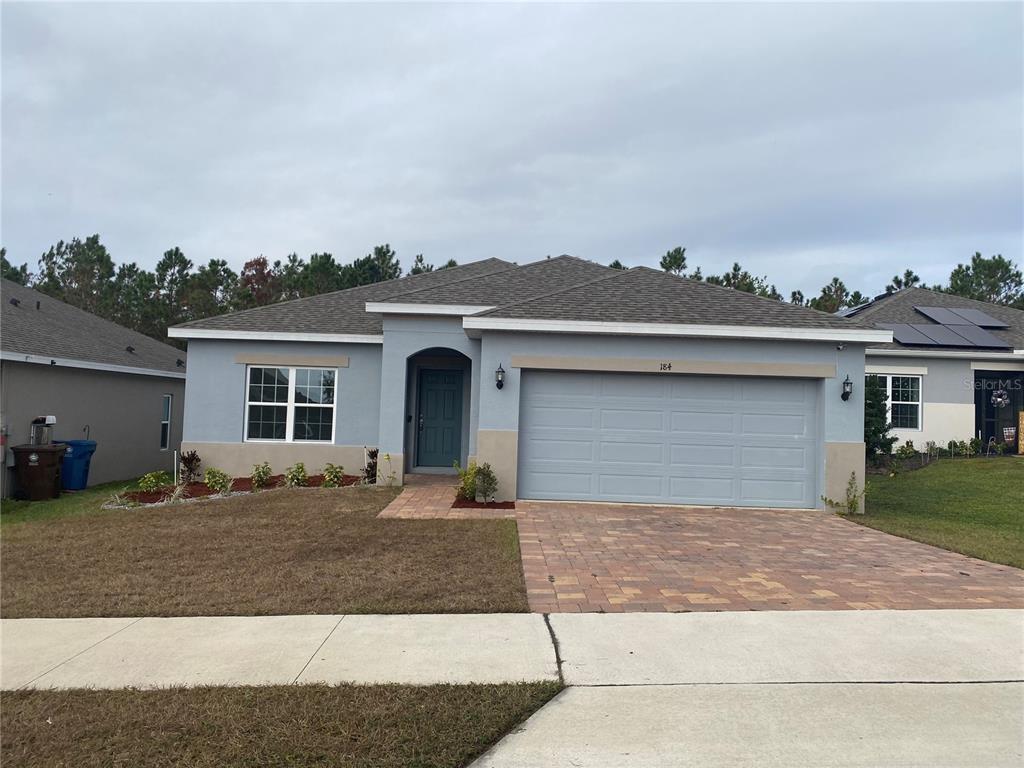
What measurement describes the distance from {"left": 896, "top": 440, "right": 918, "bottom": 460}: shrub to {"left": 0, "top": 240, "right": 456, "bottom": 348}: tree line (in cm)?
2456

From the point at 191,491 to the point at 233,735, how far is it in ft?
32.8

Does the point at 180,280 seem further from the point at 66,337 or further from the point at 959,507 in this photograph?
the point at 959,507

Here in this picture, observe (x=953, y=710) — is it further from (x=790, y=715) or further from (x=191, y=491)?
(x=191, y=491)

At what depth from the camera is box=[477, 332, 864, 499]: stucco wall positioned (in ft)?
35.8

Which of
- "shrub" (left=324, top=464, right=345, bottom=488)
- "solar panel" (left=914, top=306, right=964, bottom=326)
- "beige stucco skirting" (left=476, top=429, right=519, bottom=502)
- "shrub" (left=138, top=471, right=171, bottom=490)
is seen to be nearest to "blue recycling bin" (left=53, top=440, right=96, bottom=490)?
"shrub" (left=138, top=471, right=171, bottom=490)

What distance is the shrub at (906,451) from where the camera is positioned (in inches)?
690

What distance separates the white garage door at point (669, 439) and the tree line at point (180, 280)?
23205 mm

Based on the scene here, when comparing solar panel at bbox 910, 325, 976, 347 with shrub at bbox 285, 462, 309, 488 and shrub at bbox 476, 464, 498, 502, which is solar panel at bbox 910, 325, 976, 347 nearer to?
shrub at bbox 476, 464, 498, 502

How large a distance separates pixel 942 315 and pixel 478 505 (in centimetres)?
1771

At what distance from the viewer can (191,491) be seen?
12.2 meters

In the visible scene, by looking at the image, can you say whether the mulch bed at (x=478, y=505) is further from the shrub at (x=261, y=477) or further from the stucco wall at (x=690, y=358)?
the shrub at (x=261, y=477)

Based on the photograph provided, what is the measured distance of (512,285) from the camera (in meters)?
14.0

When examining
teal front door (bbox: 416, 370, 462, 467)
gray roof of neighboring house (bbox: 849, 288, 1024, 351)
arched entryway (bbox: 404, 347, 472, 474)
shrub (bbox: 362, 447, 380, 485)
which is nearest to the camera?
shrub (bbox: 362, 447, 380, 485)

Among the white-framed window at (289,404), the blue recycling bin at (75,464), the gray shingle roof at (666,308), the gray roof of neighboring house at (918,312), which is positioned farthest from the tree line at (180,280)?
the gray shingle roof at (666,308)
